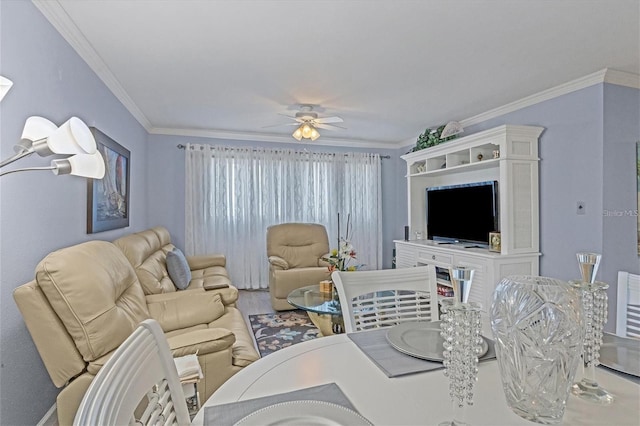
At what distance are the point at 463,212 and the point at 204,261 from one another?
11.4 feet

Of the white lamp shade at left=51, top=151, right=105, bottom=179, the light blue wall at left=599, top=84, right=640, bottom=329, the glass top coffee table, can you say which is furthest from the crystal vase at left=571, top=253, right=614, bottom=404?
the light blue wall at left=599, top=84, right=640, bottom=329

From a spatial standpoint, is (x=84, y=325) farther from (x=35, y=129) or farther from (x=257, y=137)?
(x=257, y=137)

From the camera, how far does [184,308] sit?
252cm

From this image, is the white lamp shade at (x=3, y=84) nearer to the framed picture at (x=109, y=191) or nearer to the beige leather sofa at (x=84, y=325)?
the beige leather sofa at (x=84, y=325)

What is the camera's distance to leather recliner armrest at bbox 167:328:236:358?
175 centimetres

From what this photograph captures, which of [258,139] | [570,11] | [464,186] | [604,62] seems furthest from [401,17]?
[258,139]

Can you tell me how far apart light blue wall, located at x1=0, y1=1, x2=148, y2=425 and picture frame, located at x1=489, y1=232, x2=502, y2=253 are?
3.85 meters

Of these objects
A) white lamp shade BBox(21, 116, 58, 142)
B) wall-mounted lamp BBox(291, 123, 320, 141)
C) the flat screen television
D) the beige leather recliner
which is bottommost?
the beige leather recliner

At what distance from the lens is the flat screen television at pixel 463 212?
3.92 m

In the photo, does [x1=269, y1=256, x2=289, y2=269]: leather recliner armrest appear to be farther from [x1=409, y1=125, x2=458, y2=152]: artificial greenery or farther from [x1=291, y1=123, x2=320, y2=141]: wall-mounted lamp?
[x1=409, y1=125, x2=458, y2=152]: artificial greenery

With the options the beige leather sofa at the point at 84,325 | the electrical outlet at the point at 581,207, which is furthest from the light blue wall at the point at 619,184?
the beige leather sofa at the point at 84,325

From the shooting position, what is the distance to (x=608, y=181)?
300 centimetres

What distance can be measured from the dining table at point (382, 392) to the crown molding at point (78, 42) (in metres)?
2.32

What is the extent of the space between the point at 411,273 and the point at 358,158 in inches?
175
